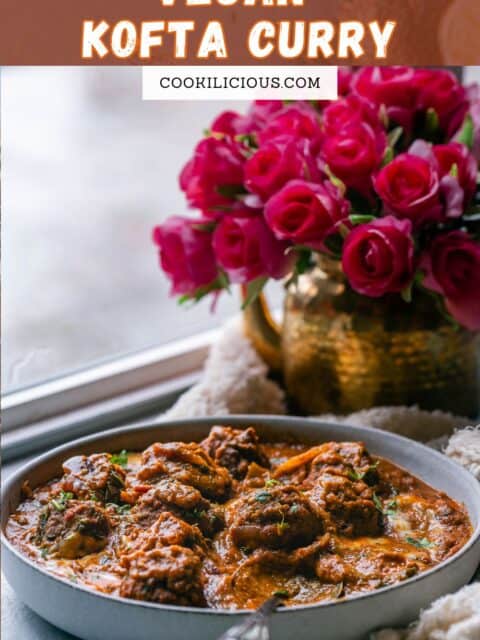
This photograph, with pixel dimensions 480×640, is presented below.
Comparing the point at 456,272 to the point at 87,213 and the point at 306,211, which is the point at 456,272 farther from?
the point at 87,213

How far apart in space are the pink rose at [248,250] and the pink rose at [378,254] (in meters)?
0.09

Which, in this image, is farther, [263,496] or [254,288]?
[254,288]

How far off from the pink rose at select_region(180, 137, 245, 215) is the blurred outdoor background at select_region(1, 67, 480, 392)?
84 mm

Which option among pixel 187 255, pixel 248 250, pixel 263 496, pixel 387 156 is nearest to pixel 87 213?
pixel 187 255

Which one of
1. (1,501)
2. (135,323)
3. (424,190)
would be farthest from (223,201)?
(1,501)

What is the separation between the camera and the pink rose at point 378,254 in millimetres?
1030

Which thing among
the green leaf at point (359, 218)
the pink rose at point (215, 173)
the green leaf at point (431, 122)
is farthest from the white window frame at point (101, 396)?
the green leaf at point (431, 122)

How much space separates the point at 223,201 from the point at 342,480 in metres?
0.41

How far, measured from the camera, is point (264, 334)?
131 cm

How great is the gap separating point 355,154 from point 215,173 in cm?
17

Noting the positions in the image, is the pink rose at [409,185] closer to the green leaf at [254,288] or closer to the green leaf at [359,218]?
the green leaf at [359,218]

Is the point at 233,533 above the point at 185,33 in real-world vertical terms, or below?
below

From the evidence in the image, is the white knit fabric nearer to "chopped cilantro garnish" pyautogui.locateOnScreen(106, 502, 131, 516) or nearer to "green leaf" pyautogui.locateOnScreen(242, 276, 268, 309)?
"green leaf" pyautogui.locateOnScreen(242, 276, 268, 309)

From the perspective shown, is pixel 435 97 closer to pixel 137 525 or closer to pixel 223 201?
pixel 223 201
